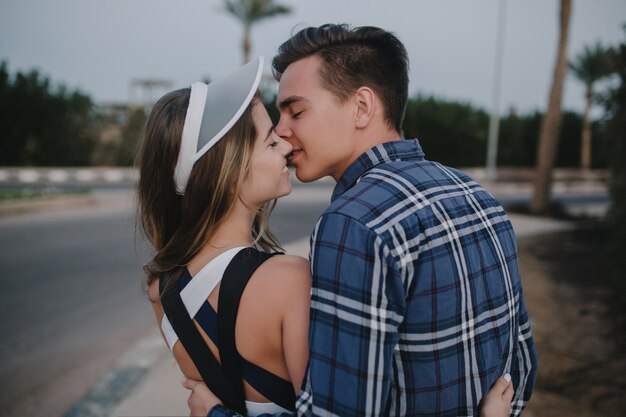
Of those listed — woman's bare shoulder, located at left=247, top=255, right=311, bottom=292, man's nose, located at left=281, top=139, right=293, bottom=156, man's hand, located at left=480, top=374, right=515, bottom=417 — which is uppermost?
man's nose, located at left=281, top=139, right=293, bottom=156

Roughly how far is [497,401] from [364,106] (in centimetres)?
106

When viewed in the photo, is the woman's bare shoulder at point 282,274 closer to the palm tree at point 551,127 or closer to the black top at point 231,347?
the black top at point 231,347

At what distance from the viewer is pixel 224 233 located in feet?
5.60

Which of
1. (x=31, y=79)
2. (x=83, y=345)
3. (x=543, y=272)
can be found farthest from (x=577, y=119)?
(x=83, y=345)

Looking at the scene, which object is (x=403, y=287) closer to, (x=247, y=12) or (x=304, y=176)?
(x=304, y=176)

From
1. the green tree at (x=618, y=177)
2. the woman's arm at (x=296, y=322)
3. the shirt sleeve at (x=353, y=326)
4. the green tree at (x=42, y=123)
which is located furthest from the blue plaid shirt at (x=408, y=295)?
the green tree at (x=42, y=123)

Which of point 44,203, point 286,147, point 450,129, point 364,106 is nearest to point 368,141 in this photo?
point 364,106

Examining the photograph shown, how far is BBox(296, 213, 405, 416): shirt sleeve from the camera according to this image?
117 centimetres

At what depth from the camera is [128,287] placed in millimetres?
6562

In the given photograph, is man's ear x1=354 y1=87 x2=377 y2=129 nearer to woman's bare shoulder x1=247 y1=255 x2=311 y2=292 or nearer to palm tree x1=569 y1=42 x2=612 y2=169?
woman's bare shoulder x1=247 y1=255 x2=311 y2=292

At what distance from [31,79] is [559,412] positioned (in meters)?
30.8

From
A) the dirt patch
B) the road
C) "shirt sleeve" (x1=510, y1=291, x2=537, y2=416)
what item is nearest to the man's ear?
"shirt sleeve" (x1=510, y1=291, x2=537, y2=416)

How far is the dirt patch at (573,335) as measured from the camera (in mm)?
3652

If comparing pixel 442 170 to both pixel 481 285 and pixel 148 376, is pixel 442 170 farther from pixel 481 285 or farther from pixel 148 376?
pixel 148 376
